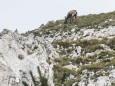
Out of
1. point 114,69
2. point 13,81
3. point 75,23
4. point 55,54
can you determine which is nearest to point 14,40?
point 55,54

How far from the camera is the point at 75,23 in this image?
168 feet

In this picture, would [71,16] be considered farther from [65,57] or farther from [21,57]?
[21,57]

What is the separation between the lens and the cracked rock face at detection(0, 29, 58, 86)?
2909 cm

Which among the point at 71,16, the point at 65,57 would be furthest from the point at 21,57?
the point at 71,16

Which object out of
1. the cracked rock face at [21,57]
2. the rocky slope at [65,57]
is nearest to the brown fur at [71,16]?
the rocky slope at [65,57]

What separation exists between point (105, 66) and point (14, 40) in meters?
8.32

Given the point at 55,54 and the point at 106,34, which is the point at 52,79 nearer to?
the point at 55,54

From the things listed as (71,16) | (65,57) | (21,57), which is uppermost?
(71,16)

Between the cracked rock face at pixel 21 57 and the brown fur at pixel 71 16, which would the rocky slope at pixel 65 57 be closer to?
the cracked rock face at pixel 21 57

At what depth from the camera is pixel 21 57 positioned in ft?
108

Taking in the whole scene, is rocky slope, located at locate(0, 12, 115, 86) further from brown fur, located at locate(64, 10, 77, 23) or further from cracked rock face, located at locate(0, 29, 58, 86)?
brown fur, located at locate(64, 10, 77, 23)

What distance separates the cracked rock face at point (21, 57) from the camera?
2909 centimetres

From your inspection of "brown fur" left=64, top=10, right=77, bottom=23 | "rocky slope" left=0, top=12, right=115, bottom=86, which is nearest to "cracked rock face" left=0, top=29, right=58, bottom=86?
"rocky slope" left=0, top=12, right=115, bottom=86

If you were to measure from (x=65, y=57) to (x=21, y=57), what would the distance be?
572 centimetres
